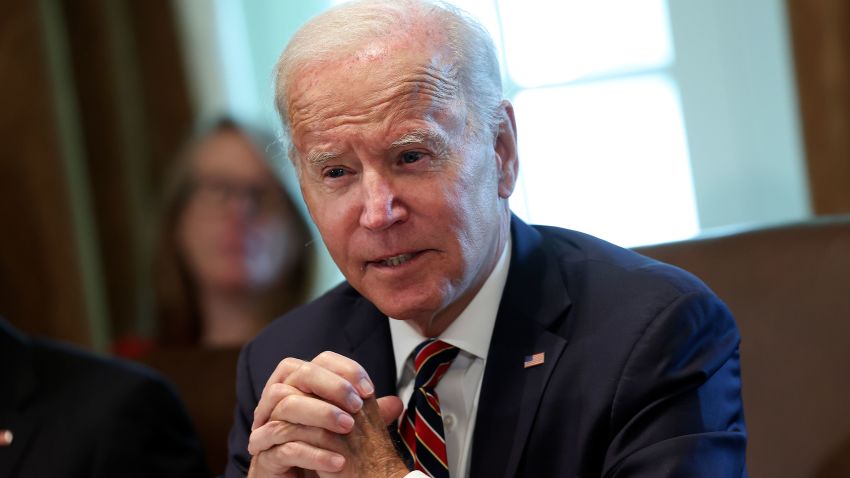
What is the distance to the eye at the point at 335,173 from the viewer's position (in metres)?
1.82

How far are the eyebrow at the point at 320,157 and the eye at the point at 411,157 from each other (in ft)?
0.36

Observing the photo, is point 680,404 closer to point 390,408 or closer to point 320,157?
point 390,408

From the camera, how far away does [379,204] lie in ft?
5.69

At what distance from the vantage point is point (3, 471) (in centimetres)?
231

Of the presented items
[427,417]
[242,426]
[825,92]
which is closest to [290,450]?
[427,417]

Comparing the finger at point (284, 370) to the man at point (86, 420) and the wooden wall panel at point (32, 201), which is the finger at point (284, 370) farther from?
the wooden wall panel at point (32, 201)

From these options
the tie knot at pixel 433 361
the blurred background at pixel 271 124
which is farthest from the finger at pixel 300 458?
the blurred background at pixel 271 124

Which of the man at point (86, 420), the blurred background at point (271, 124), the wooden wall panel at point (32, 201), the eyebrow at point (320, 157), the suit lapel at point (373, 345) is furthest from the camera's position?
the wooden wall panel at point (32, 201)

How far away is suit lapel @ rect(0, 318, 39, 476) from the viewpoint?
2338 mm

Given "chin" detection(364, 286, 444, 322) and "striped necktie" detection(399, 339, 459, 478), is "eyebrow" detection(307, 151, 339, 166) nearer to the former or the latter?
"chin" detection(364, 286, 444, 322)

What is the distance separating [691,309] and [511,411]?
34 cm

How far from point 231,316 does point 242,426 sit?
1641 millimetres

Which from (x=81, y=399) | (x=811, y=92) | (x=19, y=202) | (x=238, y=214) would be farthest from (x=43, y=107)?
(x=811, y=92)

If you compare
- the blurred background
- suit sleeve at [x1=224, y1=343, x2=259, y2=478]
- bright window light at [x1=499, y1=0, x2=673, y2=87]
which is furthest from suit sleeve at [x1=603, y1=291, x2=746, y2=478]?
bright window light at [x1=499, y1=0, x2=673, y2=87]
